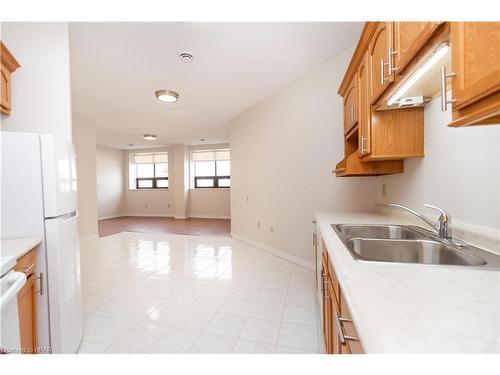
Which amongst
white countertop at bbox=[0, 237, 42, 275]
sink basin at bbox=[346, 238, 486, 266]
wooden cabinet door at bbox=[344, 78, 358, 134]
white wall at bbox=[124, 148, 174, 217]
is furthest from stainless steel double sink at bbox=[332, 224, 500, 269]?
white wall at bbox=[124, 148, 174, 217]

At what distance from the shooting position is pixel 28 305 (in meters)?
1.29

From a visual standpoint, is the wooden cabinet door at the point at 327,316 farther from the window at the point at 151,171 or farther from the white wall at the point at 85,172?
the window at the point at 151,171

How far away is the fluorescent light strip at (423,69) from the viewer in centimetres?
93

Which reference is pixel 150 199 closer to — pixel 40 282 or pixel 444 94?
pixel 40 282

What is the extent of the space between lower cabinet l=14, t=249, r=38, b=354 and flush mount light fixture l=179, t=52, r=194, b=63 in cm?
228

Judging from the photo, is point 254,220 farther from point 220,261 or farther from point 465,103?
point 465,103

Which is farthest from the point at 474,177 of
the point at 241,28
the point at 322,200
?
the point at 241,28

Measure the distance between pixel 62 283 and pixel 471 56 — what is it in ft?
7.42

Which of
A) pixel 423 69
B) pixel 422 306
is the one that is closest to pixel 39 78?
pixel 423 69

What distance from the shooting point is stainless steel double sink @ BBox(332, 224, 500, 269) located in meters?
1.01

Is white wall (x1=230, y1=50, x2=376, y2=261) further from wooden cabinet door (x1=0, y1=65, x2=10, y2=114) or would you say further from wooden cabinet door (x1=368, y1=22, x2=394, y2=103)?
wooden cabinet door (x1=0, y1=65, x2=10, y2=114)

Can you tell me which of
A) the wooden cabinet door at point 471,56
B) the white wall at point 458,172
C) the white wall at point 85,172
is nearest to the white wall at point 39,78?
the wooden cabinet door at point 471,56

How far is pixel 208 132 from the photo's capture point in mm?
6434

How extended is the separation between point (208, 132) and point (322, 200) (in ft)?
14.3
